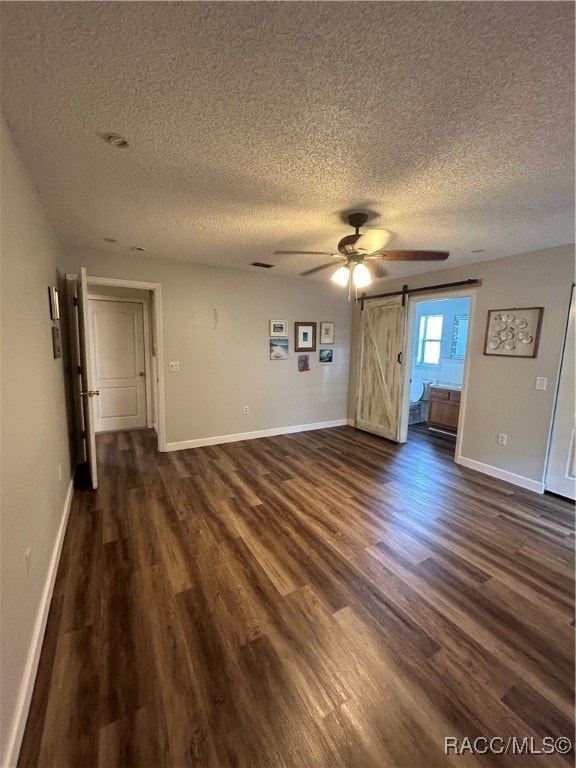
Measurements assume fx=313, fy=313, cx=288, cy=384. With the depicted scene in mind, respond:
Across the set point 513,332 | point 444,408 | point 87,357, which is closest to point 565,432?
point 513,332

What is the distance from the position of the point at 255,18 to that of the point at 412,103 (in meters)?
0.69

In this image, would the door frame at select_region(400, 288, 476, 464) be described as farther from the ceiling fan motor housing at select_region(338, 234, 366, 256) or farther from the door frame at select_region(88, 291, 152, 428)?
the door frame at select_region(88, 291, 152, 428)

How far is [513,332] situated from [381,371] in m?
1.88

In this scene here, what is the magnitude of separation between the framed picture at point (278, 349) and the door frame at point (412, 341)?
1790mm

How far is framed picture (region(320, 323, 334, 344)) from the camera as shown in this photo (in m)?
5.26

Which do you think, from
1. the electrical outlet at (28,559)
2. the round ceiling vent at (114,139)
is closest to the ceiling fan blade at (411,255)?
the round ceiling vent at (114,139)

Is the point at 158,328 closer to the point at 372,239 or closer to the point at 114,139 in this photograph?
the point at 114,139

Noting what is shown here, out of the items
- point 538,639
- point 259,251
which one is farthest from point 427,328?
point 538,639

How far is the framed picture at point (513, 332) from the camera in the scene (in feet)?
10.6

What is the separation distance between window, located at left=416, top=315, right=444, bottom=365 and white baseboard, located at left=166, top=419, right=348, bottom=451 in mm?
2341

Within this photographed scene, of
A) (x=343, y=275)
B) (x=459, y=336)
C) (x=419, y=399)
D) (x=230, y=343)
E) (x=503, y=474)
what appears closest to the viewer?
(x=343, y=275)

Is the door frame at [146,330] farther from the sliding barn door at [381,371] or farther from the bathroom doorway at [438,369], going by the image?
the bathroom doorway at [438,369]

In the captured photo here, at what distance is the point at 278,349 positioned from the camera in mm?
4902

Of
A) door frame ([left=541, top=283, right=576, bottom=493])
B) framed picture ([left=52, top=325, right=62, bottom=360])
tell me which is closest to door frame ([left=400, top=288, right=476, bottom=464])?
door frame ([left=541, top=283, right=576, bottom=493])
